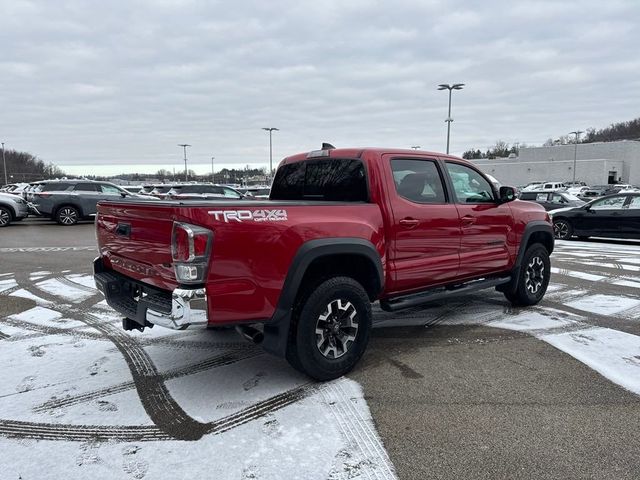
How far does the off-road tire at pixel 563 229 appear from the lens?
1438 centimetres

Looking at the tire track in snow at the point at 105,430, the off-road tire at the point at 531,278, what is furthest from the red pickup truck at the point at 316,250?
the tire track in snow at the point at 105,430

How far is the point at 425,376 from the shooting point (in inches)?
163

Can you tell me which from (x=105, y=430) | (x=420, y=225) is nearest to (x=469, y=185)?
(x=420, y=225)

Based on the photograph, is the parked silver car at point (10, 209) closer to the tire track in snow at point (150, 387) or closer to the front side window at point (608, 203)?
the tire track in snow at point (150, 387)

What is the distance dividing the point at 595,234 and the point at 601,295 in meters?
7.75

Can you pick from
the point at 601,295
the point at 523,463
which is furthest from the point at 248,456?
the point at 601,295

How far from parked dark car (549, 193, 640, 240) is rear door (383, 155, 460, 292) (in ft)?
34.2

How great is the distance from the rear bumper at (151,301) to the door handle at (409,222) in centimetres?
200

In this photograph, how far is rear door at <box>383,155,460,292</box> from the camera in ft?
14.8

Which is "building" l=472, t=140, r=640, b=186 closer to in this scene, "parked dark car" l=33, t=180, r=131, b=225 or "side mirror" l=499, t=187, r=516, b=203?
"parked dark car" l=33, t=180, r=131, b=225

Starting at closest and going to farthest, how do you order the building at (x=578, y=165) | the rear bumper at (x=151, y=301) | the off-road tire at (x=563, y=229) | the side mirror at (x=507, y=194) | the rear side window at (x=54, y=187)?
the rear bumper at (x=151, y=301) → the side mirror at (x=507, y=194) → the off-road tire at (x=563, y=229) → the rear side window at (x=54, y=187) → the building at (x=578, y=165)

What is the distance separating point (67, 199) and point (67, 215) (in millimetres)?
596

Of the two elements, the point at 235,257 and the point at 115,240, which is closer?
the point at 235,257

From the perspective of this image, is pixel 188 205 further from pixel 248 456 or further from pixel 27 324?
pixel 27 324
